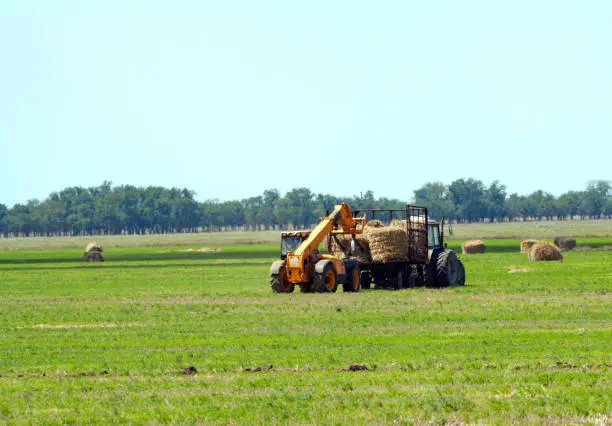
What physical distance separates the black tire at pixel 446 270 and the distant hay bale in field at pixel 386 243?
1.84 m

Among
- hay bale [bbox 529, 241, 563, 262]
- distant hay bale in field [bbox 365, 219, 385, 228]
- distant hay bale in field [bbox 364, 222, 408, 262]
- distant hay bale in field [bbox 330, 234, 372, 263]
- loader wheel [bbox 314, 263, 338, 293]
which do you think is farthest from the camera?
hay bale [bbox 529, 241, 563, 262]

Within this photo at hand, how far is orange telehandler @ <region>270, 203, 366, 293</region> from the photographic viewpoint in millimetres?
44344

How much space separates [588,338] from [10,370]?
41.1ft

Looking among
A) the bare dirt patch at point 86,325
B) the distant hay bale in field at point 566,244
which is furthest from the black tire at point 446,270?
the distant hay bale in field at point 566,244

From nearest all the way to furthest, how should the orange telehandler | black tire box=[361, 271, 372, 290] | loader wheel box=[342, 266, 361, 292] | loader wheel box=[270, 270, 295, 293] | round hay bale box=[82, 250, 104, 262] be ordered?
the orange telehandler → loader wheel box=[270, 270, 295, 293] → loader wheel box=[342, 266, 361, 292] → black tire box=[361, 271, 372, 290] → round hay bale box=[82, 250, 104, 262]

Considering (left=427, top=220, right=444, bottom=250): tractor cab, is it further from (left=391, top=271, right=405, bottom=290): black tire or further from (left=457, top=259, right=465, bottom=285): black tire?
(left=391, top=271, right=405, bottom=290): black tire

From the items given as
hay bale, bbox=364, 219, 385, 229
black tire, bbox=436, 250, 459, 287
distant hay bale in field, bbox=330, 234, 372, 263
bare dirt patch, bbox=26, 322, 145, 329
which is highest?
hay bale, bbox=364, 219, 385, 229

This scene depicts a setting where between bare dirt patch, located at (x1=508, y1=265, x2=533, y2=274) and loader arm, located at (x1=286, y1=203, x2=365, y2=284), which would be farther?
bare dirt patch, located at (x1=508, y1=265, x2=533, y2=274)

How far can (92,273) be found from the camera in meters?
69.9

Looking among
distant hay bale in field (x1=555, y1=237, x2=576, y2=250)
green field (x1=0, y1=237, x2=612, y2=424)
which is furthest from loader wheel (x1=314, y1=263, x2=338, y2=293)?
distant hay bale in field (x1=555, y1=237, x2=576, y2=250)

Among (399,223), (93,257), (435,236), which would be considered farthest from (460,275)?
(93,257)

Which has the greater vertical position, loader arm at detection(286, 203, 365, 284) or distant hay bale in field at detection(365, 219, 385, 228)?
distant hay bale in field at detection(365, 219, 385, 228)

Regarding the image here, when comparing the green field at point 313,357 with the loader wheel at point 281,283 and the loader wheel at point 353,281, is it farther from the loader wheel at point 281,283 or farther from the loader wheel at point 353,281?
the loader wheel at point 353,281

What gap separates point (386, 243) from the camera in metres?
46.5
